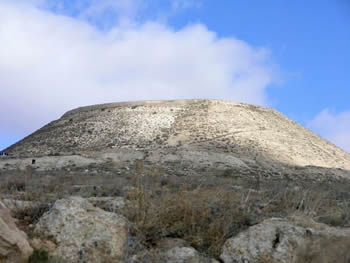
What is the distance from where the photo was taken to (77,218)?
16.2ft

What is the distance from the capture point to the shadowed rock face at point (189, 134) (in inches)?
1261

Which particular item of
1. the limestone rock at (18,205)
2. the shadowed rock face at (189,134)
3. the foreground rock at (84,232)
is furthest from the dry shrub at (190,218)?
the shadowed rock face at (189,134)

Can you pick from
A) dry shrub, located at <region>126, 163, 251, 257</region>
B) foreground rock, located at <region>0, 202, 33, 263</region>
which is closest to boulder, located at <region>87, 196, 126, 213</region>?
dry shrub, located at <region>126, 163, 251, 257</region>

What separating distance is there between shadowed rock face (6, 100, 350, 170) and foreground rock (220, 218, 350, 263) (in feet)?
74.1

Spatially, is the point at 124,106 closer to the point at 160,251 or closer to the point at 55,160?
the point at 55,160

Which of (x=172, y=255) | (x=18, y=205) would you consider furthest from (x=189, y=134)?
(x=172, y=255)

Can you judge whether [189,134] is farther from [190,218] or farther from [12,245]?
[12,245]

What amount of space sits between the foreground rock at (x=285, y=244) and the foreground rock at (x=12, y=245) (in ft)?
6.23

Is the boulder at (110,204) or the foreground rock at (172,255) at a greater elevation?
the boulder at (110,204)

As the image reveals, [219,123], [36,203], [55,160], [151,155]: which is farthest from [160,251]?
[219,123]

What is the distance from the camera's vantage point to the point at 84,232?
483cm

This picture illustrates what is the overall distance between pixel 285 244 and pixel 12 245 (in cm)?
265

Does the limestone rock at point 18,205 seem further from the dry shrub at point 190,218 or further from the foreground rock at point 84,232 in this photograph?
the dry shrub at point 190,218

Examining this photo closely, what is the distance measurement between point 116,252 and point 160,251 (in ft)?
1.45
